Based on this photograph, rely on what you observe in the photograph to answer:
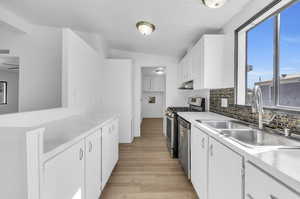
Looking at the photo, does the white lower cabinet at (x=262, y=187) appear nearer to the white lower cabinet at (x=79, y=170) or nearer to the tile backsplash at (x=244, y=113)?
the tile backsplash at (x=244, y=113)

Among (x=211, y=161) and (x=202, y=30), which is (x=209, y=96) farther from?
(x=211, y=161)

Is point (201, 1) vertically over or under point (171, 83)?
over

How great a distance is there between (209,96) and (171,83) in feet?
6.22

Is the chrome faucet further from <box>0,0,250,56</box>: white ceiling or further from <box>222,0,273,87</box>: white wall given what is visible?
<box>0,0,250,56</box>: white ceiling

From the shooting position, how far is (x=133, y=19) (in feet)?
8.46

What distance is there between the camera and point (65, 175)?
3.34 feet

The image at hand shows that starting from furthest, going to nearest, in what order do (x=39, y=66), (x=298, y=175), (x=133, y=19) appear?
(x=133, y=19)
(x=39, y=66)
(x=298, y=175)

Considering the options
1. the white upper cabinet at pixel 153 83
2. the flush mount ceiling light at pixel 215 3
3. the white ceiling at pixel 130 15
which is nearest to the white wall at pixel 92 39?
the white ceiling at pixel 130 15

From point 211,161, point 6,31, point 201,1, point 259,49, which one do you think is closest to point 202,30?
point 201,1

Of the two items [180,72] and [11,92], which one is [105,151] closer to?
[180,72]

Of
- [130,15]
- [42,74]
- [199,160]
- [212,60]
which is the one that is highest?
[130,15]

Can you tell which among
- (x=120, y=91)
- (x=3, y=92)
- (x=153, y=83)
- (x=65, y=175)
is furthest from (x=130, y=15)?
(x=153, y=83)

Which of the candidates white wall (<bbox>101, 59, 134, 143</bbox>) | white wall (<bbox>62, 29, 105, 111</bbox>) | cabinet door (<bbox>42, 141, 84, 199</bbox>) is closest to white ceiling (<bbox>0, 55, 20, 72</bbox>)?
white wall (<bbox>62, 29, 105, 111</bbox>)

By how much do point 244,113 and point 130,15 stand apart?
214 cm
